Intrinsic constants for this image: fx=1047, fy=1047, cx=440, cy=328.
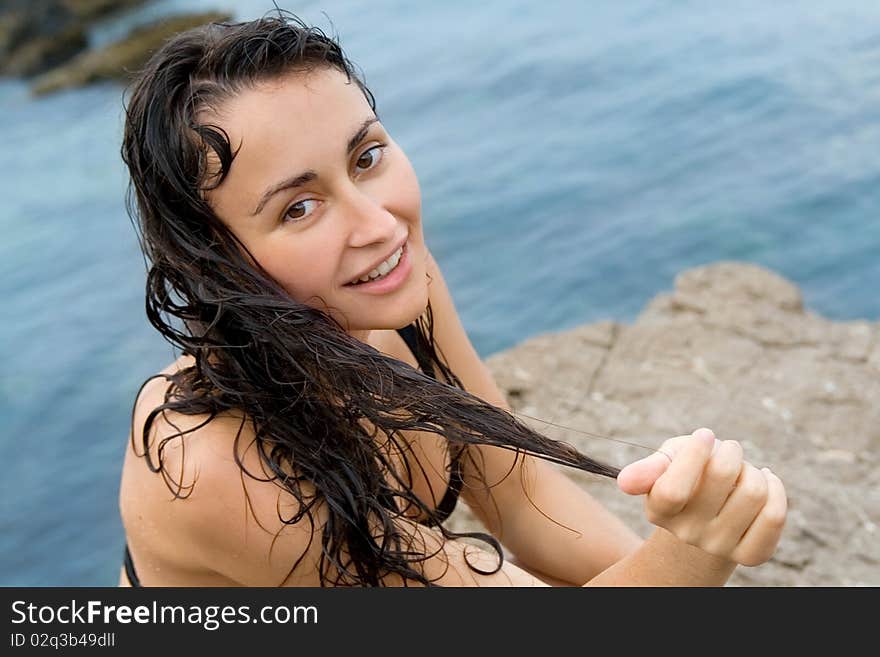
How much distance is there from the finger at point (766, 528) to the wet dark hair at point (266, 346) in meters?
0.29

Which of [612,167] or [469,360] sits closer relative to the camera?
[469,360]

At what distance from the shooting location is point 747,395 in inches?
168

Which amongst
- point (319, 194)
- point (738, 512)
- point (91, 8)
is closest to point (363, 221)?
point (319, 194)

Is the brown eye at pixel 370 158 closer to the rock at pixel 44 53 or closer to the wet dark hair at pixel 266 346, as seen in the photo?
the wet dark hair at pixel 266 346

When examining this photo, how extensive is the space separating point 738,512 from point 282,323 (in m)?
0.95

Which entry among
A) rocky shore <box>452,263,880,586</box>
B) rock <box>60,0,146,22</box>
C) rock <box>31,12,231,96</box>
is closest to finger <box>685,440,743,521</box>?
rocky shore <box>452,263,880,586</box>

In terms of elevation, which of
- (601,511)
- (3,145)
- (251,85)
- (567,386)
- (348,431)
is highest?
(251,85)

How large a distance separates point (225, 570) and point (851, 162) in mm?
6422

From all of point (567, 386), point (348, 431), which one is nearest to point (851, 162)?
point (567, 386)

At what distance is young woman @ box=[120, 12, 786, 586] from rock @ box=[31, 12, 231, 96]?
11.4 metres

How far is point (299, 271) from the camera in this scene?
2.17 meters

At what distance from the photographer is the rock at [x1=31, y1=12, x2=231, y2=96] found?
43.3 feet

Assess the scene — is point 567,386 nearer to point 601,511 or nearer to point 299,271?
point 601,511

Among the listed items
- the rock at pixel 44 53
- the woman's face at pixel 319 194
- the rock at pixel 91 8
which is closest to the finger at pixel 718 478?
the woman's face at pixel 319 194
